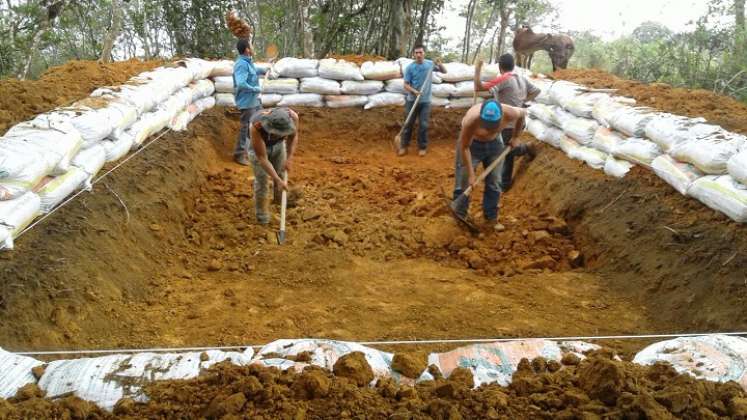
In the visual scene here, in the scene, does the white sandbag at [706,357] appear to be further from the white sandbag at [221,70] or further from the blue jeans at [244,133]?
the white sandbag at [221,70]

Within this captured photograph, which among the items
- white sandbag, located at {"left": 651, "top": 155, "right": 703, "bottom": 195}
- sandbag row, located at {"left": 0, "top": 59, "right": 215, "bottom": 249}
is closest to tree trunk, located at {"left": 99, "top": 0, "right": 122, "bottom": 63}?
sandbag row, located at {"left": 0, "top": 59, "right": 215, "bottom": 249}

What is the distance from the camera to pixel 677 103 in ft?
16.8

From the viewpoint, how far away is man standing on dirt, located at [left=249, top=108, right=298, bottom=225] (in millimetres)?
4055

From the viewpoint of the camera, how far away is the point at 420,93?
699cm

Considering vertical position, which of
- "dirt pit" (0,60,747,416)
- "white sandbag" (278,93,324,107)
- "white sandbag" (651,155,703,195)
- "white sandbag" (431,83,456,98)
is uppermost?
"white sandbag" (431,83,456,98)

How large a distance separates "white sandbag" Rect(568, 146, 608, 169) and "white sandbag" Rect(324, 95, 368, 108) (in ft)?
11.5

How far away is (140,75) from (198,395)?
508cm

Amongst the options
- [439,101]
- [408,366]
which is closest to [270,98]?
[439,101]

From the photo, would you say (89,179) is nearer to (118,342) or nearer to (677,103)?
(118,342)

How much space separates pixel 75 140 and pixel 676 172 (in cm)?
429

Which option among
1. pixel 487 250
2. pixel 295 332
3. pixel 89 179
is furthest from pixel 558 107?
pixel 89 179

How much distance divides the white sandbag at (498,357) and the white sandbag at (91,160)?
2.97 meters

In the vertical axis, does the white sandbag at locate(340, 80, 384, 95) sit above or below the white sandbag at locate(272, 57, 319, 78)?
below

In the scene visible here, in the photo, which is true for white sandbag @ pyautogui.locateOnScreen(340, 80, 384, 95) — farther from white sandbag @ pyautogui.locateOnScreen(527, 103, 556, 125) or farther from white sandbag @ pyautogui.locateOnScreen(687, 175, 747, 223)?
white sandbag @ pyautogui.locateOnScreen(687, 175, 747, 223)
